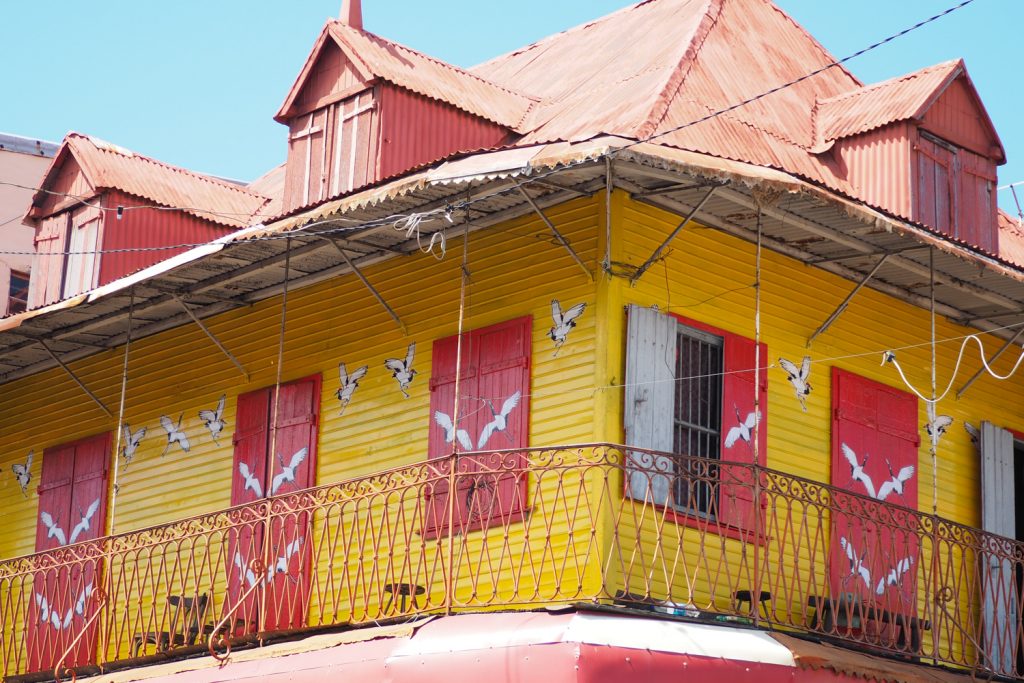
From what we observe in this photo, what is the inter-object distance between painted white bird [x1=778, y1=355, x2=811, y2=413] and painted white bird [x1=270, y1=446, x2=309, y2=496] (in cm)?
473

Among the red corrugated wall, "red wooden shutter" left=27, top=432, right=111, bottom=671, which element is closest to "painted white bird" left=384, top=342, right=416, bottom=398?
"red wooden shutter" left=27, top=432, right=111, bottom=671

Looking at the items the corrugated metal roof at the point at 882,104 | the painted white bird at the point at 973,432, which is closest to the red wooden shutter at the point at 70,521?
the corrugated metal roof at the point at 882,104

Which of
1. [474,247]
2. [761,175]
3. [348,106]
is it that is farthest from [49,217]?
[761,175]

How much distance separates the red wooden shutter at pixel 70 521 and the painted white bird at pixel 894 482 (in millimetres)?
8388

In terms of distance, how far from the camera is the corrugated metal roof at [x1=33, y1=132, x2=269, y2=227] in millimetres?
20219

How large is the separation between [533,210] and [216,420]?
4.93 meters

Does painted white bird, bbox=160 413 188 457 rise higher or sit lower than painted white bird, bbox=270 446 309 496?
higher

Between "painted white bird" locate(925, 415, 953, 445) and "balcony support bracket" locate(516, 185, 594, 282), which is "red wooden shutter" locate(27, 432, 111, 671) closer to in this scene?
"balcony support bracket" locate(516, 185, 594, 282)

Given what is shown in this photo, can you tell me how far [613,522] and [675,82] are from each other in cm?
465

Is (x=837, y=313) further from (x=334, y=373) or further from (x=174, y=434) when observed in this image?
(x=174, y=434)

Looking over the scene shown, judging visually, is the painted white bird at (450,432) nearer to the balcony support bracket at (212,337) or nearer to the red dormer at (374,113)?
the red dormer at (374,113)

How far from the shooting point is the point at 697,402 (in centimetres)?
1470

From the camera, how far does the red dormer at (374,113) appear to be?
666 inches

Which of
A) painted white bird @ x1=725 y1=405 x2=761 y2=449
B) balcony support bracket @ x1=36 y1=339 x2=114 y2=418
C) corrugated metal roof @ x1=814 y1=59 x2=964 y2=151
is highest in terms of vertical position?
corrugated metal roof @ x1=814 y1=59 x2=964 y2=151
